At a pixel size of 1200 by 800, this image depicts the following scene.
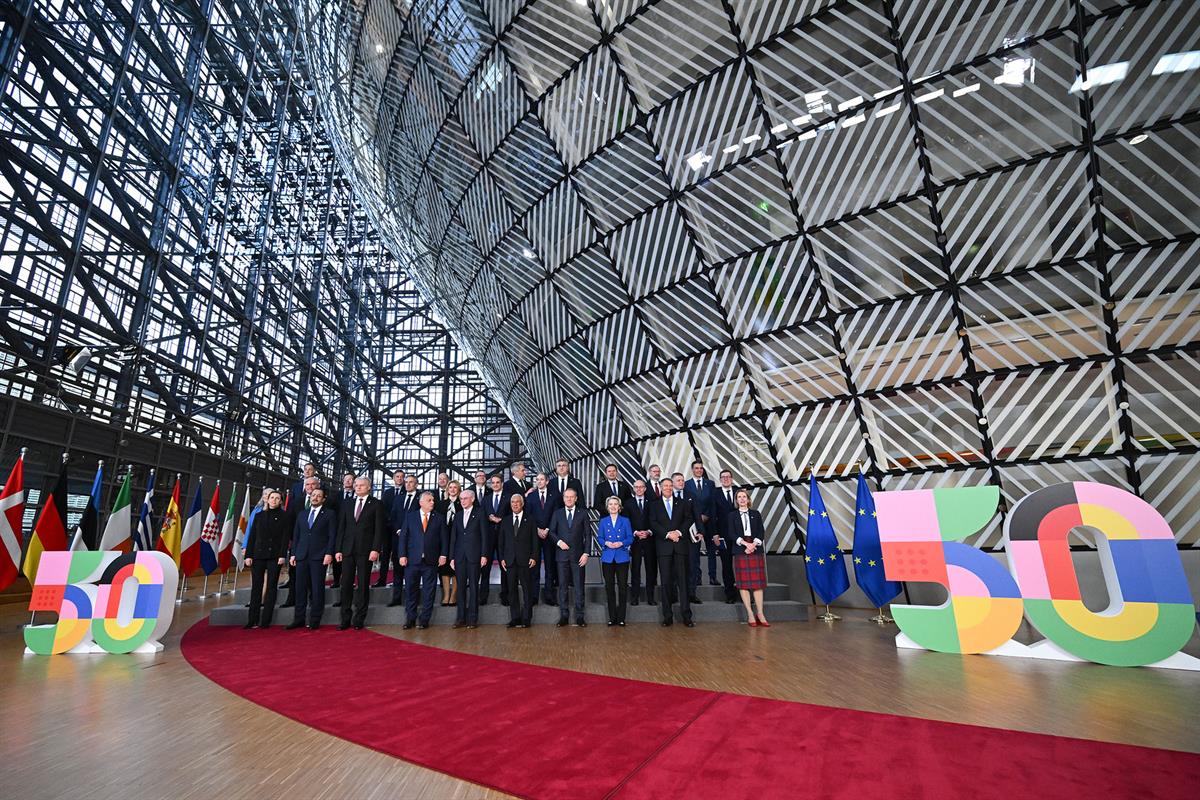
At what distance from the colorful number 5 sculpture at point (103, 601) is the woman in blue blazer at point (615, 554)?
5072mm

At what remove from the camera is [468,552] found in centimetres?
791

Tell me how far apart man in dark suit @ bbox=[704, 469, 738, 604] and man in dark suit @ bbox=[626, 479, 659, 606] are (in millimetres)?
990

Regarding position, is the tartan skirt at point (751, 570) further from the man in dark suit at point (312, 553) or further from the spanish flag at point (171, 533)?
the spanish flag at point (171, 533)

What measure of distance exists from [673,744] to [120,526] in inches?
468

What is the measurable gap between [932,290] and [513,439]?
33671 mm

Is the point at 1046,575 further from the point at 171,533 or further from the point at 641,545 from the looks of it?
the point at 171,533

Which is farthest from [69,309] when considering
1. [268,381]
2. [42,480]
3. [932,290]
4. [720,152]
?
[932,290]

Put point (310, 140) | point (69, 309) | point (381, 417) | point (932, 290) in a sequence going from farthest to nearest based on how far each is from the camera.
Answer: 1. point (381, 417)
2. point (310, 140)
3. point (69, 309)
4. point (932, 290)

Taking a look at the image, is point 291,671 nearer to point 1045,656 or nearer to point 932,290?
point 1045,656

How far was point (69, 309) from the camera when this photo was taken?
17.4 meters

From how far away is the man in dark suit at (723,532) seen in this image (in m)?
9.02

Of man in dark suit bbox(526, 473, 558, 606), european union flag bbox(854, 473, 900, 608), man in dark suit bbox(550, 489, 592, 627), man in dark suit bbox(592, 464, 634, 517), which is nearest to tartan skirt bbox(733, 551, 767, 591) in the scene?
man in dark suit bbox(592, 464, 634, 517)

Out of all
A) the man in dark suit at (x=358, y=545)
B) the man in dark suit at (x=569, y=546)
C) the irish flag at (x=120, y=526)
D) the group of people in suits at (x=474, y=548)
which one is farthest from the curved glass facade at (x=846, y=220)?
the irish flag at (x=120, y=526)

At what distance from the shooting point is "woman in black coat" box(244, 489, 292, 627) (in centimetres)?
798
